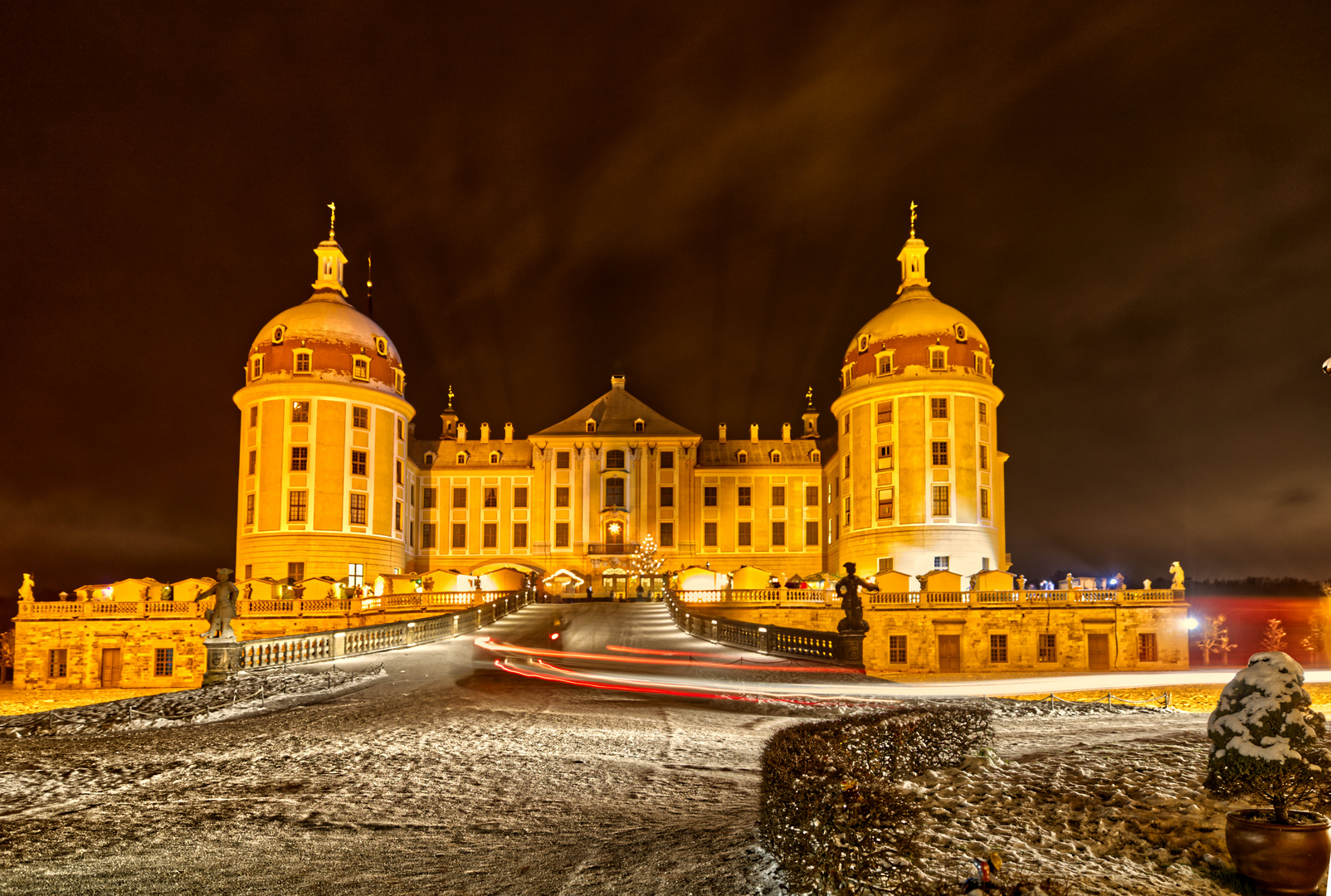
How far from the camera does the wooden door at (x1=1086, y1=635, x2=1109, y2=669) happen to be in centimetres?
4803

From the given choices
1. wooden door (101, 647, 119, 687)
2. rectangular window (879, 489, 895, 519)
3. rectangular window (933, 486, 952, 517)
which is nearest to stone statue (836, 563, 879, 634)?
rectangular window (933, 486, 952, 517)

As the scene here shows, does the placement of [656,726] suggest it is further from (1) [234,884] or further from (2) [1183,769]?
(1) [234,884]

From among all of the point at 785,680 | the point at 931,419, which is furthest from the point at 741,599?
the point at 785,680

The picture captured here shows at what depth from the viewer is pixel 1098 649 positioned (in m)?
48.3

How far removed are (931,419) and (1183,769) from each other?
172ft

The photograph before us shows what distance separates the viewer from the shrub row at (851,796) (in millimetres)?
6031

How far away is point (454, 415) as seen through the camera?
84562 millimetres

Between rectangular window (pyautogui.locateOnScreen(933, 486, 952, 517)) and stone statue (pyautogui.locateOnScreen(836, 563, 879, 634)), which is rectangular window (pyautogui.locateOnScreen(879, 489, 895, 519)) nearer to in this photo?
rectangular window (pyautogui.locateOnScreen(933, 486, 952, 517))

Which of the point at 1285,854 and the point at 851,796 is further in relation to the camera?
the point at 851,796

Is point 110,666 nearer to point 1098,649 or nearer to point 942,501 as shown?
point 942,501

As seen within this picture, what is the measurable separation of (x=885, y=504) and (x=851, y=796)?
183ft

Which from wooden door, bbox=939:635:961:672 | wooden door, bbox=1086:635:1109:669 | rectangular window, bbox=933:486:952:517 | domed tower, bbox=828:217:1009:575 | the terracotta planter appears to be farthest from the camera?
rectangular window, bbox=933:486:952:517

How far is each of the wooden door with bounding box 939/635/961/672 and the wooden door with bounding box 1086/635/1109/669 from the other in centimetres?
657

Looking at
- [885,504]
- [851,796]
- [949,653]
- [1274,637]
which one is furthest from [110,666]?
[1274,637]
